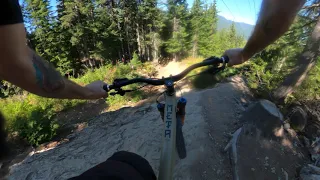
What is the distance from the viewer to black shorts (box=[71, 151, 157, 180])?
3.74 feet

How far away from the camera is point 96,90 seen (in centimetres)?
187

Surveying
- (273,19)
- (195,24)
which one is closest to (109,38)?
(195,24)

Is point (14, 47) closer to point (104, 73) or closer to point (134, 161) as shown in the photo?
point (134, 161)

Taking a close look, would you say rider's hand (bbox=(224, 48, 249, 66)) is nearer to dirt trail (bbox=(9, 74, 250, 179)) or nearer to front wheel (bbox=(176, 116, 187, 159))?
front wheel (bbox=(176, 116, 187, 159))

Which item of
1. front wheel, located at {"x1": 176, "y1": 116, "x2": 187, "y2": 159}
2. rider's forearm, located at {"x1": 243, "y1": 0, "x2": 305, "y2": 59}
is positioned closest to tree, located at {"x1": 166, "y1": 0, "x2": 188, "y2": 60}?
front wheel, located at {"x1": 176, "y1": 116, "x2": 187, "y2": 159}

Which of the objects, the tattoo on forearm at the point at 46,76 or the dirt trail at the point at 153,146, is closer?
the tattoo on forearm at the point at 46,76

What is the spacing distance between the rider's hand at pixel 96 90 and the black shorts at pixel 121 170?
0.53 meters

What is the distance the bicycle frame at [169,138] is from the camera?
1.77 m

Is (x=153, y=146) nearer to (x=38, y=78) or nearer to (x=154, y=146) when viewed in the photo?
(x=154, y=146)

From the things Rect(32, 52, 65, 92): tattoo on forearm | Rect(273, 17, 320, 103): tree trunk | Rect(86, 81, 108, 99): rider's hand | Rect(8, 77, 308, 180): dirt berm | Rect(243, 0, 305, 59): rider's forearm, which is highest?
Rect(243, 0, 305, 59): rider's forearm

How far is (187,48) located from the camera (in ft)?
106

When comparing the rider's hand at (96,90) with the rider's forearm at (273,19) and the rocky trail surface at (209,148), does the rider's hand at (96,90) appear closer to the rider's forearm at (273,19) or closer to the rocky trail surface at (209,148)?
the rider's forearm at (273,19)

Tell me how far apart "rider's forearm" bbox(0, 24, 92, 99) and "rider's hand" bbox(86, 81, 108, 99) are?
0.16 meters

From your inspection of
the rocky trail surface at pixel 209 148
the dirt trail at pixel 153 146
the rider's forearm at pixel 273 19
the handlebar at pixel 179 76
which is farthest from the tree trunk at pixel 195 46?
the rider's forearm at pixel 273 19
